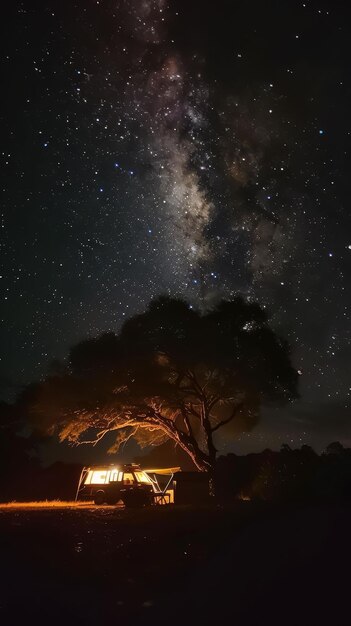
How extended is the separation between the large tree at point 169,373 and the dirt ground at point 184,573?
16181 mm

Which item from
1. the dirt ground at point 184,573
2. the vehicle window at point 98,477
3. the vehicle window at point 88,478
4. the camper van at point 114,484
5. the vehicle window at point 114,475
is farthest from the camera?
the vehicle window at point 88,478

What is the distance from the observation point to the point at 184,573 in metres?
7.06

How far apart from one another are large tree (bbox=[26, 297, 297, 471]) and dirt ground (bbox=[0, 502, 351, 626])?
1618 cm

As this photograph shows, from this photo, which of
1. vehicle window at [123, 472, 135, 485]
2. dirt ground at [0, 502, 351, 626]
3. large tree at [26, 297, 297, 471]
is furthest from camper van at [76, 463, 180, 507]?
dirt ground at [0, 502, 351, 626]

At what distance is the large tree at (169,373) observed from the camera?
2767 cm

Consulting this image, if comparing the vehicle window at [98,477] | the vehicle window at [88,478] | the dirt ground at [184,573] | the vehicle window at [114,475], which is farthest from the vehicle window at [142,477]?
the dirt ground at [184,573]

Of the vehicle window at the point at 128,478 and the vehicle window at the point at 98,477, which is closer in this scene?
the vehicle window at the point at 128,478

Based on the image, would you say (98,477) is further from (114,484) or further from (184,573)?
→ (184,573)

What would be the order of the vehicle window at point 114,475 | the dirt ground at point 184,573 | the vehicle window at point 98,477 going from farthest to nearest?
the vehicle window at point 98,477 → the vehicle window at point 114,475 → the dirt ground at point 184,573

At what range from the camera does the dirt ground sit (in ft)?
18.0

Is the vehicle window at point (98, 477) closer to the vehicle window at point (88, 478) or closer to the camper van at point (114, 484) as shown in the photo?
the camper van at point (114, 484)

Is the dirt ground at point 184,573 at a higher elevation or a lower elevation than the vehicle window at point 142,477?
lower

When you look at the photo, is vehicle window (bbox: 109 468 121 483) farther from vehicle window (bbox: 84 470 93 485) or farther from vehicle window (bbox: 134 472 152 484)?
vehicle window (bbox: 84 470 93 485)

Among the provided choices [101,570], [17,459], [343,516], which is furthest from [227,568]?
[17,459]
